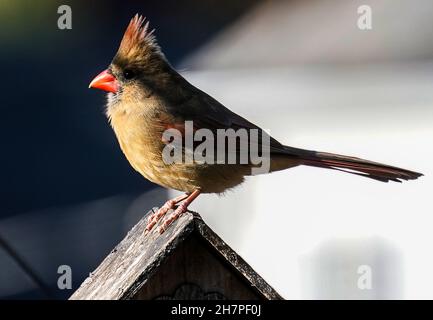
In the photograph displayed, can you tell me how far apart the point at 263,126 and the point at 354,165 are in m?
2.48

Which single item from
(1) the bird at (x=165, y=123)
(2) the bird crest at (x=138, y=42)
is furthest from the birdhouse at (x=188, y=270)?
(2) the bird crest at (x=138, y=42)

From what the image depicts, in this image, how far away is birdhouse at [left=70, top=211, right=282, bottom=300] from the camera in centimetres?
215

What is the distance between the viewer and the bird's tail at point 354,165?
9.91 feet

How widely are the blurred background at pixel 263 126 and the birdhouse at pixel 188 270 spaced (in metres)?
2.69

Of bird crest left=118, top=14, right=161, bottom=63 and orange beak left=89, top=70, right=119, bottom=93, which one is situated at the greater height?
bird crest left=118, top=14, right=161, bottom=63

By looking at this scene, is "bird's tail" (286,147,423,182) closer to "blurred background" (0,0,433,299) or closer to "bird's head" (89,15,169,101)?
"bird's head" (89,15,169,101)

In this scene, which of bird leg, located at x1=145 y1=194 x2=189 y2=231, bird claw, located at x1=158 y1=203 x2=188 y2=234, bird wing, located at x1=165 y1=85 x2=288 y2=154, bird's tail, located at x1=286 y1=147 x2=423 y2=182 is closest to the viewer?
bird claw, located at x1=158 y1=203 x2=188 y2=234

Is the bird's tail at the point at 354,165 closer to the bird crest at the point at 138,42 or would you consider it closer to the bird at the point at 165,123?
the bird at the point at 165,123

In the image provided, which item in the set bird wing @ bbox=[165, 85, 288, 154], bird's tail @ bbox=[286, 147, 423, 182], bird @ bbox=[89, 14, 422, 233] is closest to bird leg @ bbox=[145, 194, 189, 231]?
bird @ bbox=[89, 14, 422, 233]

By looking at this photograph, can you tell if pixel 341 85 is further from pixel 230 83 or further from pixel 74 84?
pixel 74 84

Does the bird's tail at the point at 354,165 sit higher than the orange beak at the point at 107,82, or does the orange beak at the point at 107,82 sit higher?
the orange beak at the point at 107,82

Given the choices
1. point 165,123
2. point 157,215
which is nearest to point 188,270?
point 157,215

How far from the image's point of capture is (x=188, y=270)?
224 cm

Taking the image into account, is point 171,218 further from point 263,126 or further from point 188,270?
point 263,126
